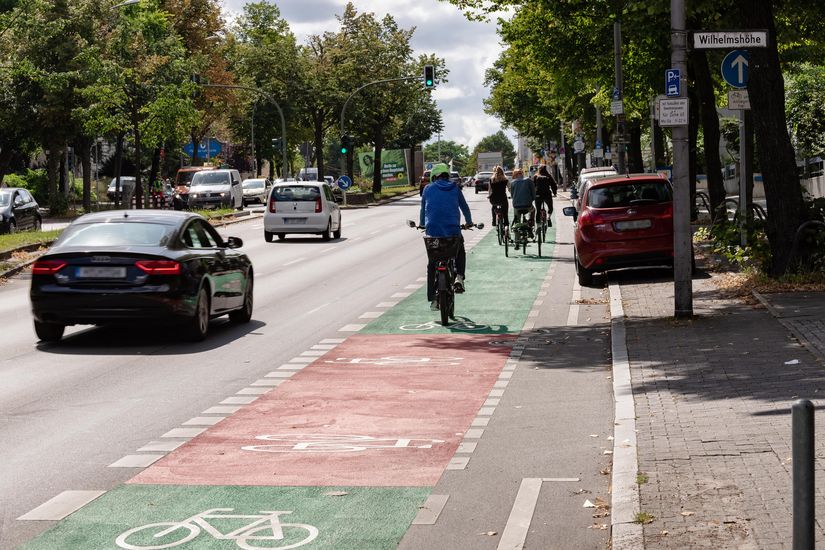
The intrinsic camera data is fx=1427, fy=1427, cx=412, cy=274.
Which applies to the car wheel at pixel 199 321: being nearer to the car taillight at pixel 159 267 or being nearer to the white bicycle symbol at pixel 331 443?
the car taillight at pixel 159 267

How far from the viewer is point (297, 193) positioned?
3778 cm

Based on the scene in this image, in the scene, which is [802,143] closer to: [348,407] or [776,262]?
[776,262]

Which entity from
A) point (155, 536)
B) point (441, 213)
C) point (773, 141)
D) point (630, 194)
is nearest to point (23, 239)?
point (630, 194)

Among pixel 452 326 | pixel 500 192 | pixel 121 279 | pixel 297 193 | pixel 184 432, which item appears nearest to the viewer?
pixel 184 432

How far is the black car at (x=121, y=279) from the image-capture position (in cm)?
1447

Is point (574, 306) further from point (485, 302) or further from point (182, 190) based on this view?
point (182, 190)

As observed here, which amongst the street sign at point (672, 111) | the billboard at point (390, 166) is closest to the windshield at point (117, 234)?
the street sign at point (672, 111)

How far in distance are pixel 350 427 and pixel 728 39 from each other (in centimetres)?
746

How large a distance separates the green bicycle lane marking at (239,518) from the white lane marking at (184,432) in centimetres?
169

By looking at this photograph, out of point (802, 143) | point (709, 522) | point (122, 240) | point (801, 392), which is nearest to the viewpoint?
point (709, 522)

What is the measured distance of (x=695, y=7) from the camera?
741 inches

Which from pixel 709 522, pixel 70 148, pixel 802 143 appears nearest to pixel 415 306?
pixel 709 522

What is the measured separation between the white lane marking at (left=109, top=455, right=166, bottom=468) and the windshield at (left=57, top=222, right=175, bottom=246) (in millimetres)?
6355

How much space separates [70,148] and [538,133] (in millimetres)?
42221
